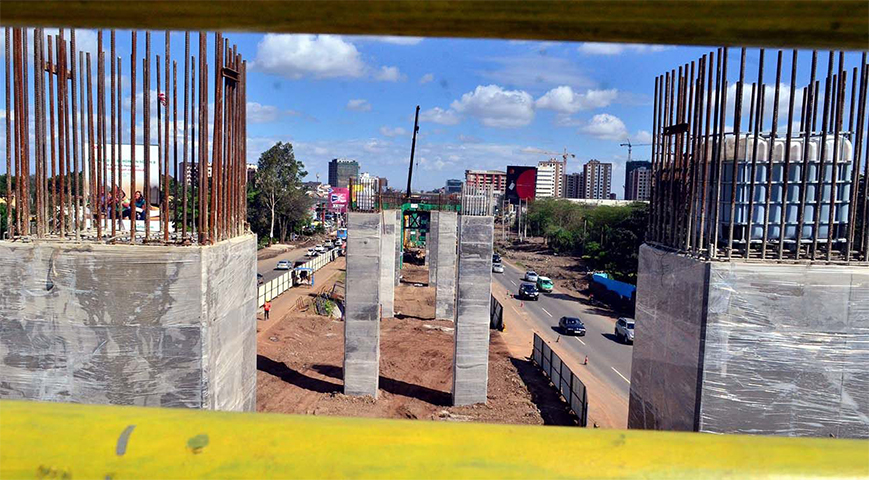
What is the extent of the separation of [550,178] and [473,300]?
16007 cm

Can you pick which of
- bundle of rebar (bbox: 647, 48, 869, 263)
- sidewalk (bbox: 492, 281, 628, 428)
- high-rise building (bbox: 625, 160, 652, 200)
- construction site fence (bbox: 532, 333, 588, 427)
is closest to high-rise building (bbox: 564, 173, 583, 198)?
high-rise building (bbox: 625, 160, 652, 200)

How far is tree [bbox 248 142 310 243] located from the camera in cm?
5397

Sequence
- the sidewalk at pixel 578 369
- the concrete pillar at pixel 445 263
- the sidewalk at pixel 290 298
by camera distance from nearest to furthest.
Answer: the sidewalk at pixel 578 369 < the sidewalk at pixel 290 298 < the concrete pillar at pixel 445 263

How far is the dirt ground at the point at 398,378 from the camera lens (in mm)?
15195

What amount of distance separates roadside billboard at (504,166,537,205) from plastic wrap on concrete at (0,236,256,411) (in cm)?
6604

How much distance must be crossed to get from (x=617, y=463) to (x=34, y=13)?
1.09 m

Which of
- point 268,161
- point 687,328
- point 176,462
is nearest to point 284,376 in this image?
point 687,328

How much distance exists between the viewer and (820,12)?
0.75 metres

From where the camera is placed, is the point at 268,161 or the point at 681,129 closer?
the point at 681,129

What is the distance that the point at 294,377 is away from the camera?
1764cm

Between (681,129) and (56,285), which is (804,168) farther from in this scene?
(56,285)

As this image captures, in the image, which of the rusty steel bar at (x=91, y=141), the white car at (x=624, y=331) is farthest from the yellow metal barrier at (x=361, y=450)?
the white car at (x=624, y=331)

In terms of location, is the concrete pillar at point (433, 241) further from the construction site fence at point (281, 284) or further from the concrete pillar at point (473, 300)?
A: the concrete pillar at point (473, 300)

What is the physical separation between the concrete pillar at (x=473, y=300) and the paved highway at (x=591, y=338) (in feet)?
15.2
